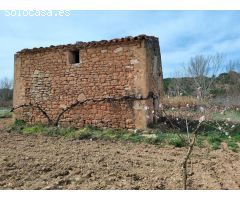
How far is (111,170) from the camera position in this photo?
6434 millimetres

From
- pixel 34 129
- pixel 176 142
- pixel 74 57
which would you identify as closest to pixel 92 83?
pixel 74 57

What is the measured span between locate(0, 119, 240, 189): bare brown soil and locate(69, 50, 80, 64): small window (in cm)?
339

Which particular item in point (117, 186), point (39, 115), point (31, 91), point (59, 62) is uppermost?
point (59, 62)

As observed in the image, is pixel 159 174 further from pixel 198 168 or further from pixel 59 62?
pixel 59 62

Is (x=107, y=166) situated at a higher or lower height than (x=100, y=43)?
lower

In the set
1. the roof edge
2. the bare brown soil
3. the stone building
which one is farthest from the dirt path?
the roof edge

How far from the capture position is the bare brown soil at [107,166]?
18.5 ft

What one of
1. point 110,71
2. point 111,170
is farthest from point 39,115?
point 111,170

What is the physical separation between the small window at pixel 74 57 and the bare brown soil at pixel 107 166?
3385 mm

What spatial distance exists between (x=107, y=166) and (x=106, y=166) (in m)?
0.02

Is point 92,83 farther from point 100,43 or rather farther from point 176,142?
point 176,142

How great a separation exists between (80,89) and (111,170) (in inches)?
220

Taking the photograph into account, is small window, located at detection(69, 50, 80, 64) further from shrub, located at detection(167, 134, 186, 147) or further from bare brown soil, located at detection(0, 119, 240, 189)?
shrub, located at detection(167, 134, 186, 147)

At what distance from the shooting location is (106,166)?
674 cm
